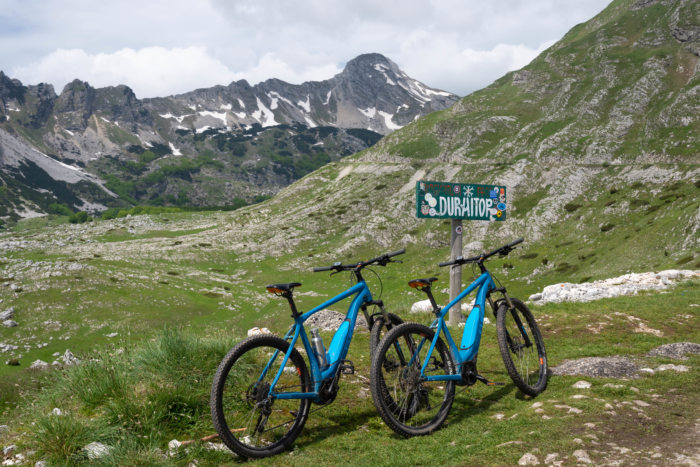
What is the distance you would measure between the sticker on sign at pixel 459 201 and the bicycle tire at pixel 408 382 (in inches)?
357

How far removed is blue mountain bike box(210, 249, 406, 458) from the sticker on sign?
9.07 m

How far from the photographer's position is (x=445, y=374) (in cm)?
Result: 724

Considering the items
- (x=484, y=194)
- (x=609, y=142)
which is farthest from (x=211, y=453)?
(x=609, y=142)

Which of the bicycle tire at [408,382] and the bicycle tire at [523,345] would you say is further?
the bicycle tire at [523,345]

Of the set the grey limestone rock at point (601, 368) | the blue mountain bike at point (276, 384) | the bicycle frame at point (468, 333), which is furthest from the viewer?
the grey limestone rock at point (601, 368)

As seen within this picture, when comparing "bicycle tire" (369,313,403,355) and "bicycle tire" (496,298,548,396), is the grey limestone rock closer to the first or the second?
"bicycle tire" (496,298,548,396)

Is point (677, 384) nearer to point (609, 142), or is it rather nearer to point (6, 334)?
point (6, 334)

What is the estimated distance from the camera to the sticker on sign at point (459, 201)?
15.9 m

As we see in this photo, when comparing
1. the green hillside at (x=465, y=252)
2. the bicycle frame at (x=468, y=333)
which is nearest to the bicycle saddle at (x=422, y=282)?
the bicycle frame at (x=468, y=333)

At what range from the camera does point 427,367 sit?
23.2 feet

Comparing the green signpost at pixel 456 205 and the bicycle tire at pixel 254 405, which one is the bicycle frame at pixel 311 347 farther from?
the green signpost at pixel 456 205

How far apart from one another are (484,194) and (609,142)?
90.1m

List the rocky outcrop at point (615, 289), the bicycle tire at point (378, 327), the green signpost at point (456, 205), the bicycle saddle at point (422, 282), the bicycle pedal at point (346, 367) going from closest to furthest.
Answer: the bicycle pedal at point (346, 367), the bicycle saddle at point (422, 282), the bicycle tire at point (378, 327), the green signpost at point (456, 205), the rocky outcrop at point (615, 289)

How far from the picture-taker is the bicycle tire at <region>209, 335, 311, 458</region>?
229 inches
